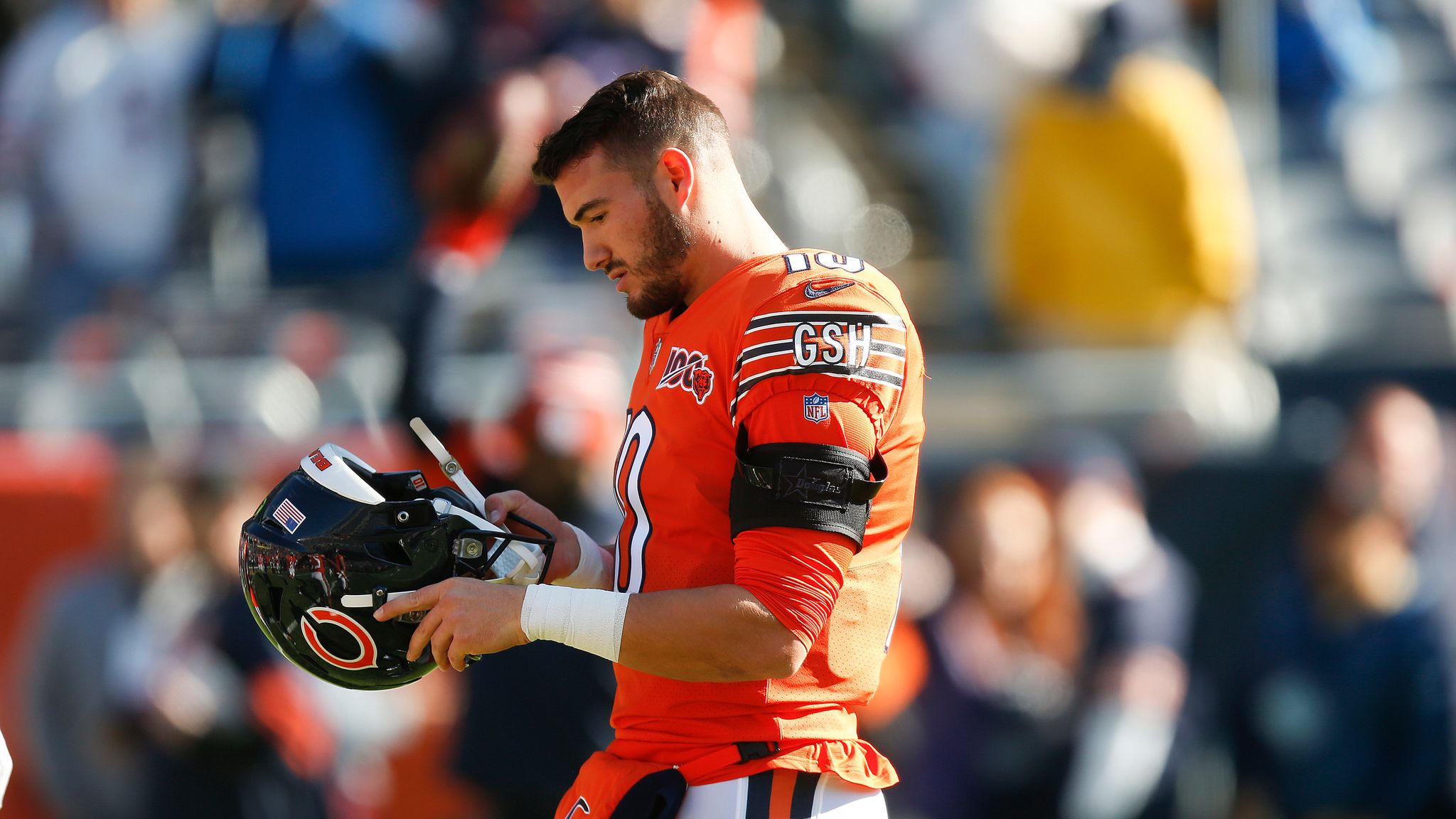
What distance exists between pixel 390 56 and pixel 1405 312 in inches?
212

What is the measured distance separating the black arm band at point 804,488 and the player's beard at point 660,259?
1.52 feet

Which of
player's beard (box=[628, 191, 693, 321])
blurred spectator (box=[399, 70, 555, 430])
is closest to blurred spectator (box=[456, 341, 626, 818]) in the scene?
blurred spectator (box=[399, 70, 555, 430])

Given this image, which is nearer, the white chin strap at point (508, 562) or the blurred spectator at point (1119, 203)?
the white chin strap at point (508, 562)

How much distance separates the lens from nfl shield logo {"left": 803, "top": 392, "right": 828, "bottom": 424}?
2.96 m

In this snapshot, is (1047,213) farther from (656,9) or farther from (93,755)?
(93,755)

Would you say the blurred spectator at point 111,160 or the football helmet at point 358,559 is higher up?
the blurred spectator at point 111,160

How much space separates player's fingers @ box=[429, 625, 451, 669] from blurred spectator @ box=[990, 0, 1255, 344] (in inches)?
227

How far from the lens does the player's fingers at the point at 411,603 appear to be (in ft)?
10.1

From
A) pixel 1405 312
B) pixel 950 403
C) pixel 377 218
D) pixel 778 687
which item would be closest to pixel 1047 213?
pixel 950 403

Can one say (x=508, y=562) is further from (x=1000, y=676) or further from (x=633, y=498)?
(x=1000, y=676)

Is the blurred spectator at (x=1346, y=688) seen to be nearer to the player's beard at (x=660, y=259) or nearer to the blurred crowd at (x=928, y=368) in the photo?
the blurred crowd at (x=928, y=368)

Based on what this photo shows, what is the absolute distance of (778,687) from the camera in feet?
10.3

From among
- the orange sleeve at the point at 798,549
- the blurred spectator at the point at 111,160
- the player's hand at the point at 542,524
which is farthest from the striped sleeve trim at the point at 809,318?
the blurred spectator at the point at 111,160

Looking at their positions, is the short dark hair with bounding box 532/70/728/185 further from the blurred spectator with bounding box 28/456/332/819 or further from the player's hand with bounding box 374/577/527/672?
the blurred spectator with bounding box 28/456/332/819
